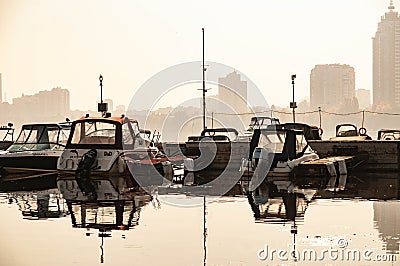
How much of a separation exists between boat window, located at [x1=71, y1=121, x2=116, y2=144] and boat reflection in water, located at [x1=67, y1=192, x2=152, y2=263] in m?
6.67

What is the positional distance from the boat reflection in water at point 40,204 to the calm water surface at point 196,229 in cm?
2

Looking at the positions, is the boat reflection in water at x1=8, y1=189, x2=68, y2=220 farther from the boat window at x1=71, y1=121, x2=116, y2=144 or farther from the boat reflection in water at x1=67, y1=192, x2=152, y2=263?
the boat window at x1=71, y1=121, x2=116, y2=144

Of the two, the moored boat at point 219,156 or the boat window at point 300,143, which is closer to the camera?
the boat window at point 300,143

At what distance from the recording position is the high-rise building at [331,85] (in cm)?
6438

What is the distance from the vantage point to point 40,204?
61.0ft

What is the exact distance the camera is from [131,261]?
37.0 feet

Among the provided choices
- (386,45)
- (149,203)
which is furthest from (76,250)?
(386,45)

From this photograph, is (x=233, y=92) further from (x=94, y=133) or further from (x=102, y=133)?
Result: (x=94, y=133)

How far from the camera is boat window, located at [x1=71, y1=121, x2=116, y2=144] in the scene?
85.8 feet

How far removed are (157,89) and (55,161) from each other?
506 centimetres

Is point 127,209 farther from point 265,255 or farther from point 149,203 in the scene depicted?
point 265,255

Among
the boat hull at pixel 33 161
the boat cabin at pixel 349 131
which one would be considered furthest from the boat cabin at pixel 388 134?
the boat hull at pixel 33 161

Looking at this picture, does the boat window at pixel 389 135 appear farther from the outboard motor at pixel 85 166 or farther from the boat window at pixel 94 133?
the outboard motor at pixel 85 166

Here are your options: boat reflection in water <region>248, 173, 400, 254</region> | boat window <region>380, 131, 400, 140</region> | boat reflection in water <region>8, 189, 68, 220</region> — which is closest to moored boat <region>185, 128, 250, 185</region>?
boat reflection in water <region>248, 173, 400, 254</region>
